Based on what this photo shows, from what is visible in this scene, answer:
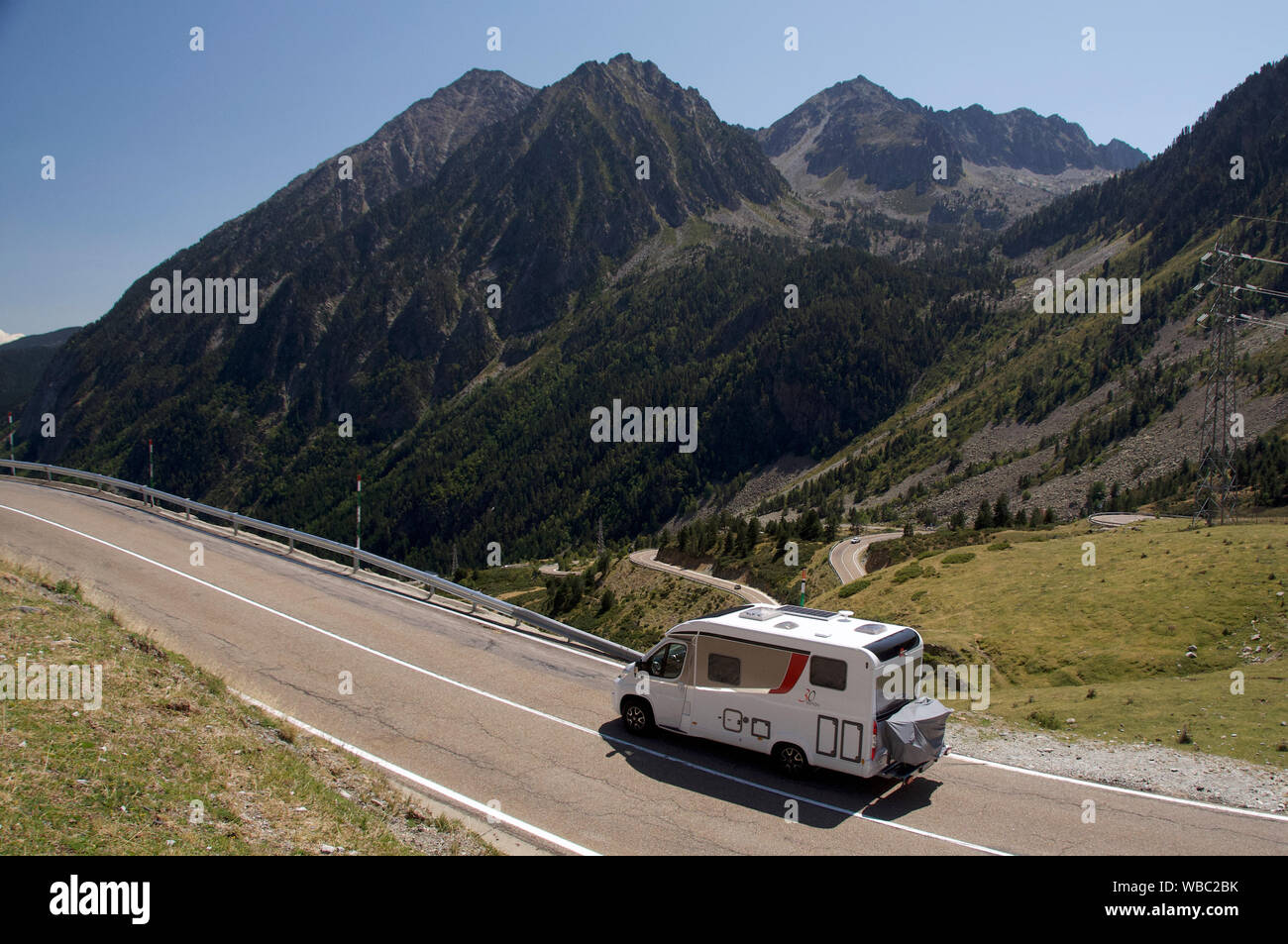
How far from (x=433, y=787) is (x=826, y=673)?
6565 mm

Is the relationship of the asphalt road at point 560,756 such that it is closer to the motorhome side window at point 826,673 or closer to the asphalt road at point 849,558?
the motorhome side window at point 826,673

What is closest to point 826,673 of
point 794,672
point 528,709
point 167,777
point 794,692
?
point 794,672

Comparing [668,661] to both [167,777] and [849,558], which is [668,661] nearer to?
[167,777]

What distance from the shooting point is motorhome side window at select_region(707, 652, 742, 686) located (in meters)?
13.0

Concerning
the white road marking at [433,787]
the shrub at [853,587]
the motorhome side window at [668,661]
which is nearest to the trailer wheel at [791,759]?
the motorhome side window at [668,661]

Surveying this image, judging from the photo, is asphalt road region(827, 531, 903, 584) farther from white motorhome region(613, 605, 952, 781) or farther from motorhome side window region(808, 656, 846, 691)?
motorhome side window region(808, 656, 846, 691)

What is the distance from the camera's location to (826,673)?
11.9 meters

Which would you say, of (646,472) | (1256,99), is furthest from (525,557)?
(1256,99)

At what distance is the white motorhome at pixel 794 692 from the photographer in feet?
38.2

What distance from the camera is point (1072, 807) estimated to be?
37.2ft
